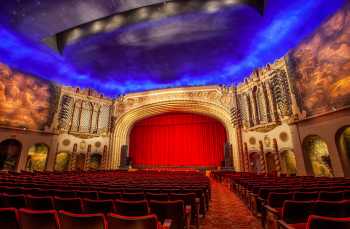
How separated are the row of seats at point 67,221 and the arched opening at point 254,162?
680 inches

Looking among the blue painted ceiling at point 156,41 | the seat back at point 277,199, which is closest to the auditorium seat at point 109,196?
the seat back at point 277,199

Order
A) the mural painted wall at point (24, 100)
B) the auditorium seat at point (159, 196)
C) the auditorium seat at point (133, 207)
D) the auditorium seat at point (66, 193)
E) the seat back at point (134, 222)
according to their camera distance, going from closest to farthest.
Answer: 1. the seat back at point (134, 222)
2. the auditorium seat at point (133, 207)
3. the auditorium seat at point (159, 196)
4. the auditorium seat at point (66, 193)
5. the mural painted wall at point (24, 100)

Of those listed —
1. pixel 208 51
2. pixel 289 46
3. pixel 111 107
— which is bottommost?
pixel 111 107

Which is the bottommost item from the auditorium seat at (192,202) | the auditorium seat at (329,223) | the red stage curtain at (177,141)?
the auditorium seat at (192,202)

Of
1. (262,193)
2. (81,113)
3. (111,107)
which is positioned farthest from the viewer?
(111,107)

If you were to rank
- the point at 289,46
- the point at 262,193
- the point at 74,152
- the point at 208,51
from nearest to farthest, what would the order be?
the point at 262,193 → the point at 289,46 → the point at 208,51 → the point at 74,152

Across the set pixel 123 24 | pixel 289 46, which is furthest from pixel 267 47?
pixel 123 24

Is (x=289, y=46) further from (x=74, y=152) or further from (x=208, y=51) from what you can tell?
(x=74, y=152)

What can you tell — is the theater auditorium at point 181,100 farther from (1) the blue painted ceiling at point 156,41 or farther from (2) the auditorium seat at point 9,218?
(2) the auditorium seat at point 9,218

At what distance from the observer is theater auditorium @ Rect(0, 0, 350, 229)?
19.6 feet

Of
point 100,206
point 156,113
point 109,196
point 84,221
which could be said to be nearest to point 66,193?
point 109,196

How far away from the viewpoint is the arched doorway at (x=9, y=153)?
610 inches

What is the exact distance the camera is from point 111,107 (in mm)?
23547

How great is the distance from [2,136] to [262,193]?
2053cm
